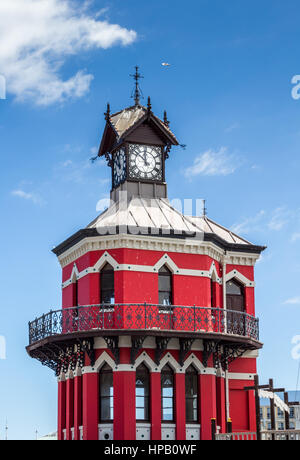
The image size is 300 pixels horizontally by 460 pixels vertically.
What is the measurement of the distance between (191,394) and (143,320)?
141 inches

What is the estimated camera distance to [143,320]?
111 ft

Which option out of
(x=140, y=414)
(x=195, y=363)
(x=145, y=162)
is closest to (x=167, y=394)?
(x=140, y=414)

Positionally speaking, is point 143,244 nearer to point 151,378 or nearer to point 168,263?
point 168,263

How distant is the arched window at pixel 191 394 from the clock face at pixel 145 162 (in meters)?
9.06

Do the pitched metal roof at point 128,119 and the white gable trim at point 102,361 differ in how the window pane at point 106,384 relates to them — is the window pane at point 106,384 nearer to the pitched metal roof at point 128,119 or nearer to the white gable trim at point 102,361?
the white gable trim at point 102,361

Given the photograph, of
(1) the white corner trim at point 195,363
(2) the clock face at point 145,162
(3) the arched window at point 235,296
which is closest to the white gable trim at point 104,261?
(1) the white corner trim at point 195,363

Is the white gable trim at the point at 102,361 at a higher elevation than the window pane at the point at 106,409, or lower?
higher

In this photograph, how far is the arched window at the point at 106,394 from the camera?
111ft

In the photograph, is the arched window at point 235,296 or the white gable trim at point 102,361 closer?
the white gable trim at point 102,361

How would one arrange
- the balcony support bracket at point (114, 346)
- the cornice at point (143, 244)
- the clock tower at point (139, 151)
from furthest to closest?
the clock tower at point (139, 151)
the cornice at point (143, 244)
the balcony support bracket at point (114, 346)

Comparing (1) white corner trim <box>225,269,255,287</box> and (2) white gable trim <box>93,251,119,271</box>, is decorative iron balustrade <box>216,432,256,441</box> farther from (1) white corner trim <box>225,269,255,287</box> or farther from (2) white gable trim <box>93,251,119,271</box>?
(2) white gable trim <box>93,251,119,271</box>

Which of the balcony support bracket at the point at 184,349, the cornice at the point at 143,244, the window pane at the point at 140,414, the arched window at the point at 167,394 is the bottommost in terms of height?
the window pane at the point at 140,414

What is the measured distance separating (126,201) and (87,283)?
15.0 ft

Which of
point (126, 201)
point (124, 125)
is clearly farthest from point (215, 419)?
point (124, 125)
